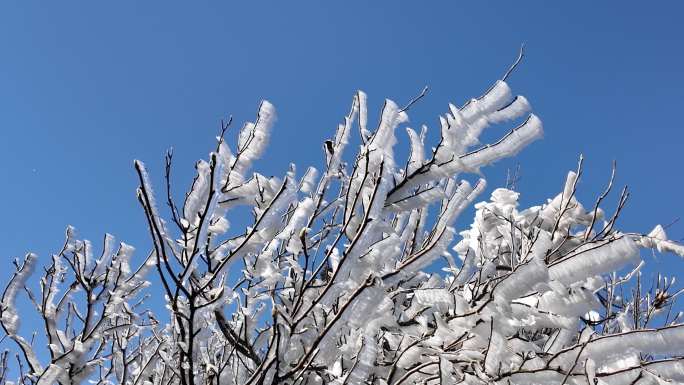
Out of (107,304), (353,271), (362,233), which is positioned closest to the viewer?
(362,233)

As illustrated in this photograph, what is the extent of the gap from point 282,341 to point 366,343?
0.32 meters

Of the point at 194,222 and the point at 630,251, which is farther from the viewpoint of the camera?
the point at 194,222

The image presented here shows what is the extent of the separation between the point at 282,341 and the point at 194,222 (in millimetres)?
612

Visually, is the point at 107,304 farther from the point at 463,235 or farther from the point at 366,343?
the point at 463,235

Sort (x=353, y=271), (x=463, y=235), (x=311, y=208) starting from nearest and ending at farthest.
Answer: (x=353, y=271) → (x=311, y=208) → (x=463, y=235)

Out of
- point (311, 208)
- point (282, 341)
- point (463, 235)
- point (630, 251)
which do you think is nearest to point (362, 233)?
point (311, 208)

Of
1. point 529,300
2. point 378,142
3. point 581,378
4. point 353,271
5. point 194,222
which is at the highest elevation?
point 378,142

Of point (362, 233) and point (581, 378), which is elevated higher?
point (362, 233)

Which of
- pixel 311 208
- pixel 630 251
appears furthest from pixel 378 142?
pixel 630 251

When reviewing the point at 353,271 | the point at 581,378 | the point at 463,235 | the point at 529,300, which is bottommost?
the point at 581,378

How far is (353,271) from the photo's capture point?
2035mm

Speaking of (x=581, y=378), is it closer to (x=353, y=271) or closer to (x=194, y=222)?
(x=353, y=271)

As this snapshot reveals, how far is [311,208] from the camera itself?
7.18 ft

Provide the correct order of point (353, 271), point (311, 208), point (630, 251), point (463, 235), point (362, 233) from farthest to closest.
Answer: point (463, 235), point (311, 208), point (353, 271), point (362, 233), point (630, 251)
